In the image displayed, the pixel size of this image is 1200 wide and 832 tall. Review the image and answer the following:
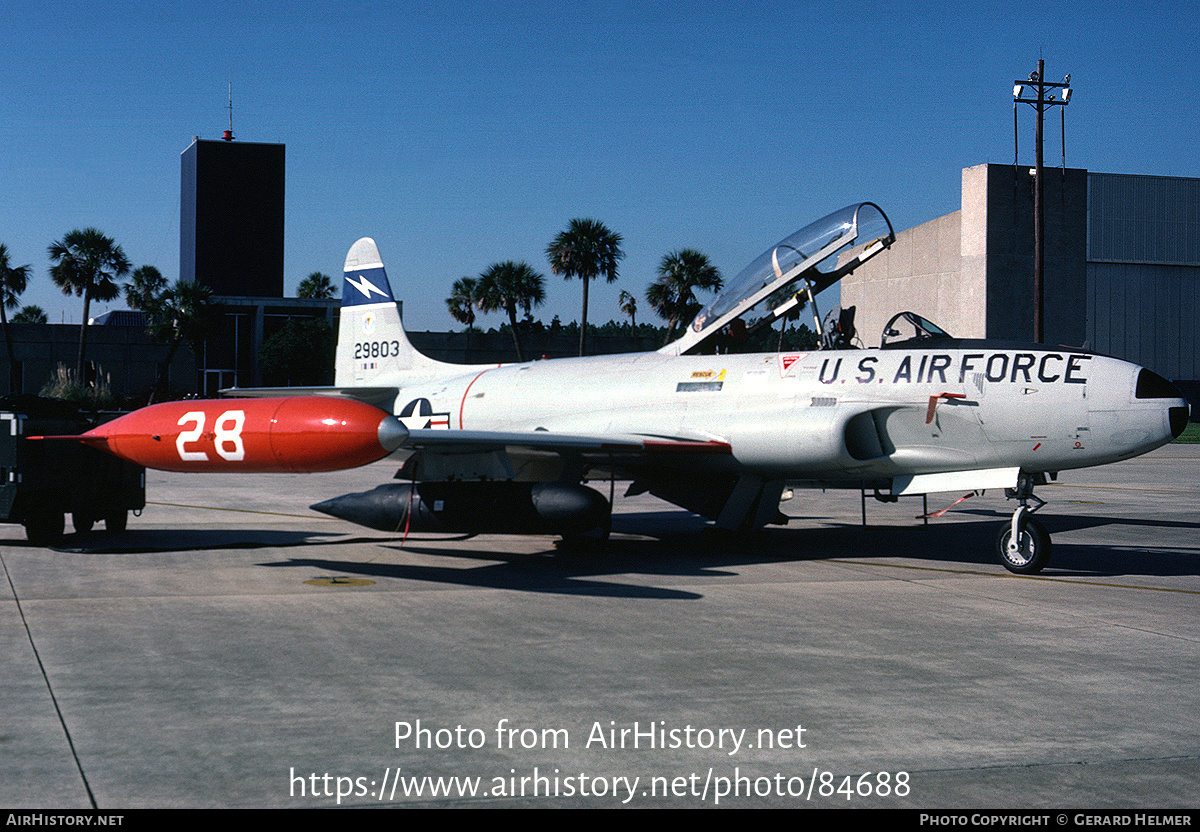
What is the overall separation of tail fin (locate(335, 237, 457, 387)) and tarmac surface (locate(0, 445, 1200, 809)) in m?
4.68

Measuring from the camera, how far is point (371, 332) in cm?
1658

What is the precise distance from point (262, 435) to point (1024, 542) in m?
7.17

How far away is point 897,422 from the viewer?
1080 centimetres

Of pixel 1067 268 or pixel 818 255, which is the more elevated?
pixel 1067 268

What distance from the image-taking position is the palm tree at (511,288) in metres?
63.3

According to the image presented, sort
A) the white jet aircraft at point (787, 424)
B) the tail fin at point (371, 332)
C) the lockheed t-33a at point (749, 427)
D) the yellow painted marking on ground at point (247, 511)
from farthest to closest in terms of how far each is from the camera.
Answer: the tail fin at point (371, 332) → the yellow painted marking on ground at point (247, 511) → the white jet aircraft at point (787, 424) → the lockheed t-33a at point (749, 427)

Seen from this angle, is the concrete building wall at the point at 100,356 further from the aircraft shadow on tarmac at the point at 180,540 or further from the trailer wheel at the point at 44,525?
the trailer wheel at the point at 44,525

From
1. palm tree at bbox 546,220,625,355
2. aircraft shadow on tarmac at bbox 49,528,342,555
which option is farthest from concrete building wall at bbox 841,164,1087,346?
aircraft shadow on tarmac at bbox 49,528,342,555

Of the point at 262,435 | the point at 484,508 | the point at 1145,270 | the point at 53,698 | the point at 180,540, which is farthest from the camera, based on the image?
the point at 1145,270

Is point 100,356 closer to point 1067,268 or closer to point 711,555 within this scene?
point 1067,268

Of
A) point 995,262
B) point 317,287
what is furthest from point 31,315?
point 995,262

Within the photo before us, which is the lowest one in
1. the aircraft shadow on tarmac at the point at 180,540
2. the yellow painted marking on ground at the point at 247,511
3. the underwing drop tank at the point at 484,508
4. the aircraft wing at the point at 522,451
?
the aircraft shadow on tarmac at the point at 180,540

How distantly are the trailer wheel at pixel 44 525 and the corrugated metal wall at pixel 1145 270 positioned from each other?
5099 centimetres

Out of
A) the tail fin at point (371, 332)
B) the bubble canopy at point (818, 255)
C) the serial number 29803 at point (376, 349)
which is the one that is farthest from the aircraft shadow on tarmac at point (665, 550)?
the serial number 29803 at point (376, 349)
